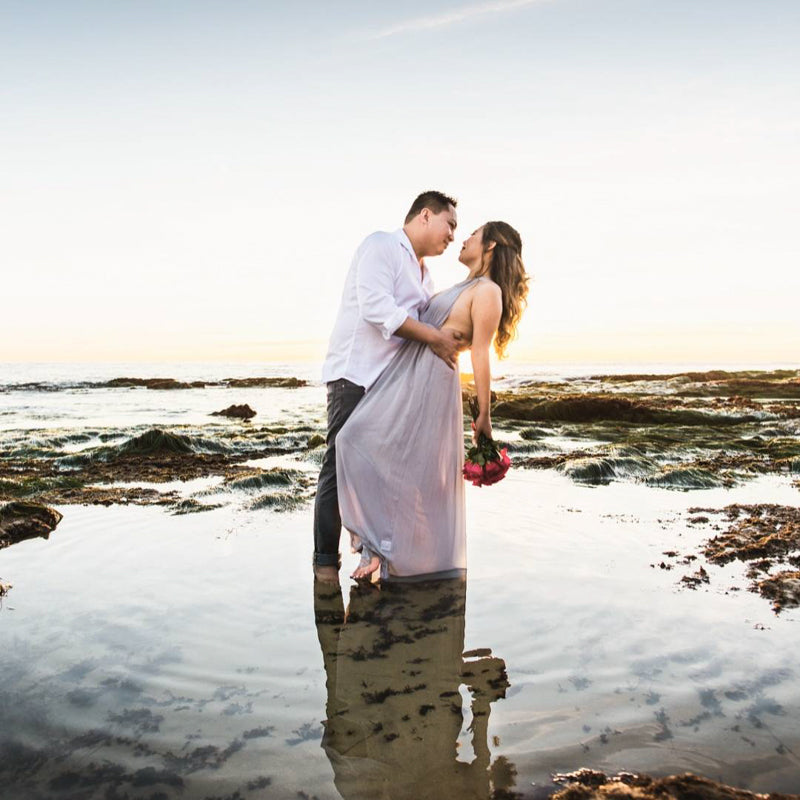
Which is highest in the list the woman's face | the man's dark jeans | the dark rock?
the woman's face

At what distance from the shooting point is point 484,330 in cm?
→ 463

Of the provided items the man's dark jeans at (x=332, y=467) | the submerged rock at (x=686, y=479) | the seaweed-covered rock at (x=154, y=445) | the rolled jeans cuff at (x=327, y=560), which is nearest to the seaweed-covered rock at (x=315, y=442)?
the seaweed-covered rock at (x=154, y=445)

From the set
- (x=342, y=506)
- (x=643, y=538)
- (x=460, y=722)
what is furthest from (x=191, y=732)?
(x=643, y=538)

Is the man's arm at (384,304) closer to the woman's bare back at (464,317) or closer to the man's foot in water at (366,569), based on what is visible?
the woman's bare back at (464,317)

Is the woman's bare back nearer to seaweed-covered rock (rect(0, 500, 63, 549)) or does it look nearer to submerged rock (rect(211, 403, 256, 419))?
seaweed-covered rock (rect(0, 500, 63, 549))

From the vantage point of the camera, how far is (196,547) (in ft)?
17.3

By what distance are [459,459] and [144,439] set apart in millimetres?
7912

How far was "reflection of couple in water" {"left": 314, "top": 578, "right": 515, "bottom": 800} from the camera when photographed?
231 cm

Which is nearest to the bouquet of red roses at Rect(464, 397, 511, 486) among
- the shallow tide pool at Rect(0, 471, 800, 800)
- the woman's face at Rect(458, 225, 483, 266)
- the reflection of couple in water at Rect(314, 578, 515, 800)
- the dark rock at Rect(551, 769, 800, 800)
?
the shallow tide pool at Rect(0, 471, 800, 800)

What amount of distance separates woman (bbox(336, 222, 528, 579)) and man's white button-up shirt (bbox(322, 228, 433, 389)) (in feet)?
0.51

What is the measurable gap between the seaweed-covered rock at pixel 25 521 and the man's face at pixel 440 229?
13.0 ft

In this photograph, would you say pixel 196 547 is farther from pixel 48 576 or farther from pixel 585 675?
pixel 585 675

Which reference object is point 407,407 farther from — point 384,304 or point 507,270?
point 507,270

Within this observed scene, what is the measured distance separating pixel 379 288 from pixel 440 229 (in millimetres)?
703
